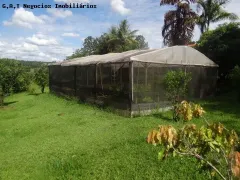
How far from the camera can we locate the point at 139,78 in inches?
420

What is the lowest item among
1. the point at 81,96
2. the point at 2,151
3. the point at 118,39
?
the point at 2,151

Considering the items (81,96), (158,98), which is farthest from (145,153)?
(81,96)

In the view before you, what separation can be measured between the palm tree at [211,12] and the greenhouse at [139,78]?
904cm

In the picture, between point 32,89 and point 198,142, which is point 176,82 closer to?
point 198,142

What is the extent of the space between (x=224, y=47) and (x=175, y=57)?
520cm

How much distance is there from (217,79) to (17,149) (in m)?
13.0

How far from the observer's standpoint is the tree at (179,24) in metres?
22.6

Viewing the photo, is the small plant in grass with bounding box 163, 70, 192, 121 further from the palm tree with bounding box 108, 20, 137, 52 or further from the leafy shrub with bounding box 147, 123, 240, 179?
the palm tree with bounding box 108, 20, 137, 52

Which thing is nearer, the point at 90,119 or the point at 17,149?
the point at 17,149

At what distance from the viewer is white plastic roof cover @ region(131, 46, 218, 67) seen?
11.0 m

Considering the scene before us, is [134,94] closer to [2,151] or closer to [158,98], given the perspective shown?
[158,98]

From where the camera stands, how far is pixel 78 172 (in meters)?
5.68

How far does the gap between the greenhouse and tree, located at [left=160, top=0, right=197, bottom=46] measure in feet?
28.9

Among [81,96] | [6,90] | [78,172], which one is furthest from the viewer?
[6,90]
